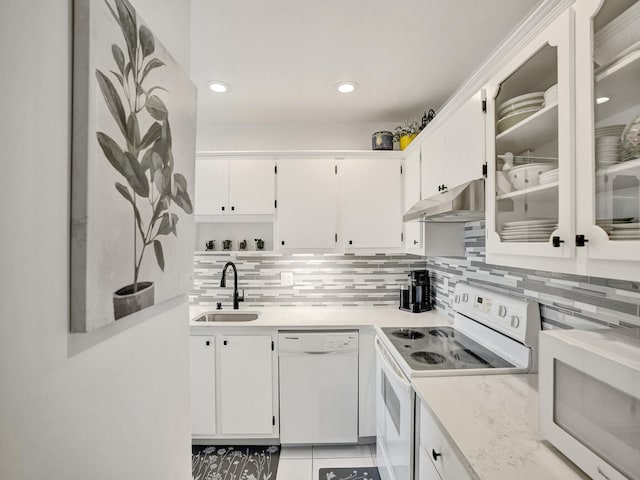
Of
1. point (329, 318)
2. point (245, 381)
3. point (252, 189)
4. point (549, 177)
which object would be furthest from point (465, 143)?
point (245, 381)

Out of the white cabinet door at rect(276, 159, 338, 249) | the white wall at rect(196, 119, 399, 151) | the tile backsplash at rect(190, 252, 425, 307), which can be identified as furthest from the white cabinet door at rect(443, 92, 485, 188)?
the tile backsplash at rect(190, 252, 425, 307)

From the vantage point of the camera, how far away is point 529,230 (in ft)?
3.69

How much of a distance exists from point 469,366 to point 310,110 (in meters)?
2.14

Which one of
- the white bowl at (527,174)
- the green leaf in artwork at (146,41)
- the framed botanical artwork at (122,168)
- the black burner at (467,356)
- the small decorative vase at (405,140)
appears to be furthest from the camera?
the small decorative vase at (405,140)

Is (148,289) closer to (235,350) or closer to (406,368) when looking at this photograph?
(406,368)

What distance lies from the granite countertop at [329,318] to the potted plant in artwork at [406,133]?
140 cm

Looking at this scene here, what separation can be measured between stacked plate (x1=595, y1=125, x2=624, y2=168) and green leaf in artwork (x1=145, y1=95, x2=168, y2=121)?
3.95 feet

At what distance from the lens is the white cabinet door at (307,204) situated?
2.61m

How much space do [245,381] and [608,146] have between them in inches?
92.7

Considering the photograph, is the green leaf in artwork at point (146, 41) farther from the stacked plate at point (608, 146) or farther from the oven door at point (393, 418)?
the oven door at point (393, 418)

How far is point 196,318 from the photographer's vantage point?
8.45ft

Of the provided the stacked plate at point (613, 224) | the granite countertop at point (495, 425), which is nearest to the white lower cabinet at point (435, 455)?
the granite countertop at point (495, 425)

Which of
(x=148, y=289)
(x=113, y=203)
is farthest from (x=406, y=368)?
(x=113, y=203)

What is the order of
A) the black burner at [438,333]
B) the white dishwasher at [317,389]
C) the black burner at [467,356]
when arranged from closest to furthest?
the black burner at [467,356] → the black burner at [438,333] → the white dishwasher at [317,389]
